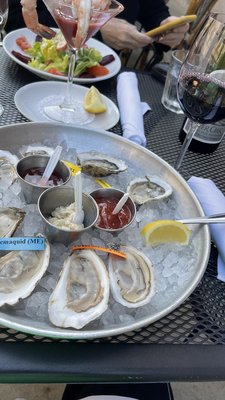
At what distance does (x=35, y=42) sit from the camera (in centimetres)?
147

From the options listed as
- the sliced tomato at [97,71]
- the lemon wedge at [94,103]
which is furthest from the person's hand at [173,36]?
the lemon wedge at [94,103]

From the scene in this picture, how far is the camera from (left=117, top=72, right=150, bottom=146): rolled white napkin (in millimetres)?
1080

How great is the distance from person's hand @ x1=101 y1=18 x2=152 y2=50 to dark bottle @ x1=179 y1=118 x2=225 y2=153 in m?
0.77

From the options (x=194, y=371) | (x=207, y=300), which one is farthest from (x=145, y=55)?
(x=194, y=371)

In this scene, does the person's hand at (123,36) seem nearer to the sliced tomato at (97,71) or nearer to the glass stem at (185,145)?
the sliced tomato at (97,71)

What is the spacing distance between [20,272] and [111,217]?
228mm

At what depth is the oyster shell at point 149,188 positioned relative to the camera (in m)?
0.84

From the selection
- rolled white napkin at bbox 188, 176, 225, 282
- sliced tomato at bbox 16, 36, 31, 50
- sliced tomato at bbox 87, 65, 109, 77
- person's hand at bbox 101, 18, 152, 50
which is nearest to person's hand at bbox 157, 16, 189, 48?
person's hand at bbox 101, 18, 152, 50

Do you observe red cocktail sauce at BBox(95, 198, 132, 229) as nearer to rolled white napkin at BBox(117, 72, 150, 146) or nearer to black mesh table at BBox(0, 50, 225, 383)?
→ black mesh table at BBox(0, 50, 225, 383)

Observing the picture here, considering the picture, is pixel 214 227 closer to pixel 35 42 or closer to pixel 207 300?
pixel 207 300

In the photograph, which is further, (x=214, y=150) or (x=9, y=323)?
(x=214, y=150)

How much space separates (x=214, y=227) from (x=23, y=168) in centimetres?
43

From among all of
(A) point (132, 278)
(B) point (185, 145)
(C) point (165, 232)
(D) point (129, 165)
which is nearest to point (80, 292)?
(A) point (132, 278)

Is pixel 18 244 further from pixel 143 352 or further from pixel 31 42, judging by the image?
pixel 31 42
